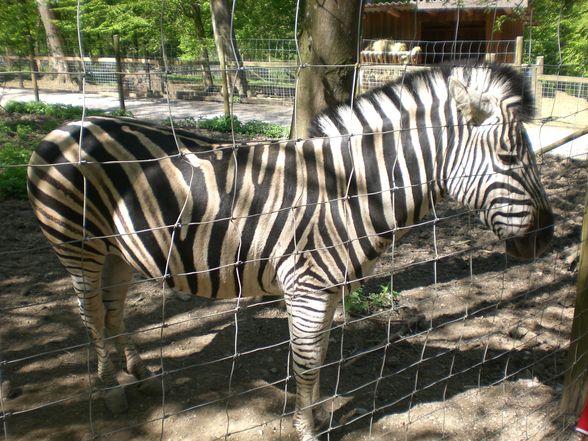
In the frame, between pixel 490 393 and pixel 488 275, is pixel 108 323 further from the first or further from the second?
pixel 488 275

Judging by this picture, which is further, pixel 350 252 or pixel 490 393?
pixel 490 393

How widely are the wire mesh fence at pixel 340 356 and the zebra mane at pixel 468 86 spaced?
17 cm

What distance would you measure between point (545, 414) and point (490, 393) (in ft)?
1.10

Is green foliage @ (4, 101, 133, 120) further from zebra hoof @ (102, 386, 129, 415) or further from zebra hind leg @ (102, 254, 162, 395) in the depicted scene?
zebra hoof @ (102, 386, 129, 415)

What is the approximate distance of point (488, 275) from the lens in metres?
4.98

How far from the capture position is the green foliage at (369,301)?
13.3 ft

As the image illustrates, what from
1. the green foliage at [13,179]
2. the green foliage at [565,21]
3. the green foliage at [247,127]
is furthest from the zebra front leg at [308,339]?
the green foliage at [247,127]

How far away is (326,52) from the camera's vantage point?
10.5ft

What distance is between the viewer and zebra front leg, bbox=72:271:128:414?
286 cm

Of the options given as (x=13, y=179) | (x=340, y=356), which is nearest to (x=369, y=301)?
(x=340, y=356)

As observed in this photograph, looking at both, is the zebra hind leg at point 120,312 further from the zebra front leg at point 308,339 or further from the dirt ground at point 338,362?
the zebra front leg at point 308,339

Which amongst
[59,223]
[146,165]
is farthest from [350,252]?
[59,223]

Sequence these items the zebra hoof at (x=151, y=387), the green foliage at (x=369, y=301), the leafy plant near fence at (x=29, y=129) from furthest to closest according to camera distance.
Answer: the leafy plant near fence at (x=29, y=129), the green foliage at (x=369, y=301), the zebra hoof at (x=151, y=387)

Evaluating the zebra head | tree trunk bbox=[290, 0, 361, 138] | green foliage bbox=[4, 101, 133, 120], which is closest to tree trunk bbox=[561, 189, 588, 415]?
the zebra head
